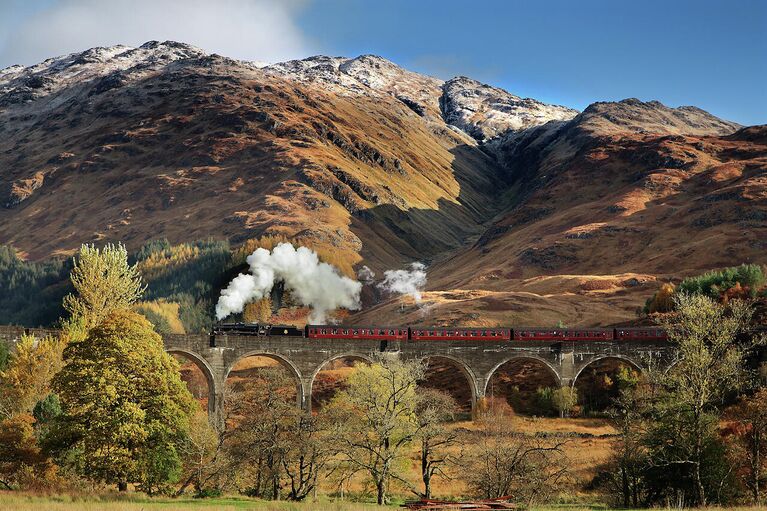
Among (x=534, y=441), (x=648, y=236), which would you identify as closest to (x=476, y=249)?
(x=648, y=236)

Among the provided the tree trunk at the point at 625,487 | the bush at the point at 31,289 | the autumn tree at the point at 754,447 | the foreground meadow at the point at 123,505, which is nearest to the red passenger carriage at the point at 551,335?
the autumn tree at the point at 754,447

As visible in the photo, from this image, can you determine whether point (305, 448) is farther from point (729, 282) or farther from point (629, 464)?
point (729, 282)

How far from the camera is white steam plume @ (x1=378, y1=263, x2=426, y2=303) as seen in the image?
161 meters

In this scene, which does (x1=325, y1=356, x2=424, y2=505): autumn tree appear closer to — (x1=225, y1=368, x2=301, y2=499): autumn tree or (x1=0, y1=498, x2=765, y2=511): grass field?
(x1=225, y1=368, x2=301, y2=499): autumn tree

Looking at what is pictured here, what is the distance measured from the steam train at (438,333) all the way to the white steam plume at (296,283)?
131 feet

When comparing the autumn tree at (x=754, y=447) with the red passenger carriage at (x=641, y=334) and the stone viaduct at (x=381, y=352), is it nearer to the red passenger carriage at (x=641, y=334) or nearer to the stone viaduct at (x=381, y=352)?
the stone viaduct at (x=381, y=352)

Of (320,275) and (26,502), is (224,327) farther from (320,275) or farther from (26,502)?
(320,275)

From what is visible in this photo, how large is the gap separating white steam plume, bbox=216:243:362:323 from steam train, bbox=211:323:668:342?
3992 cm

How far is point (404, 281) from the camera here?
6604 inches

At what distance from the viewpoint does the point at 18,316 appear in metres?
Answer: 145

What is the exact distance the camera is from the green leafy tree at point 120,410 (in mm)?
40406

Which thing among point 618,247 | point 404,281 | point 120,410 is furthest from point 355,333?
point 618,247

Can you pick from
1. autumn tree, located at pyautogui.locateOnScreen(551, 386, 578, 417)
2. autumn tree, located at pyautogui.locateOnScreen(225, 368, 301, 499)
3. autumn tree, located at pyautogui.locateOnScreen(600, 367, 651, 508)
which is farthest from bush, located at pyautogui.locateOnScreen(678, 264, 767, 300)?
autumn tree, located at pyautogui.locateOnScreen(225, 368, 301, 499)

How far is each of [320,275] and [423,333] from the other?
61590 millimetres
